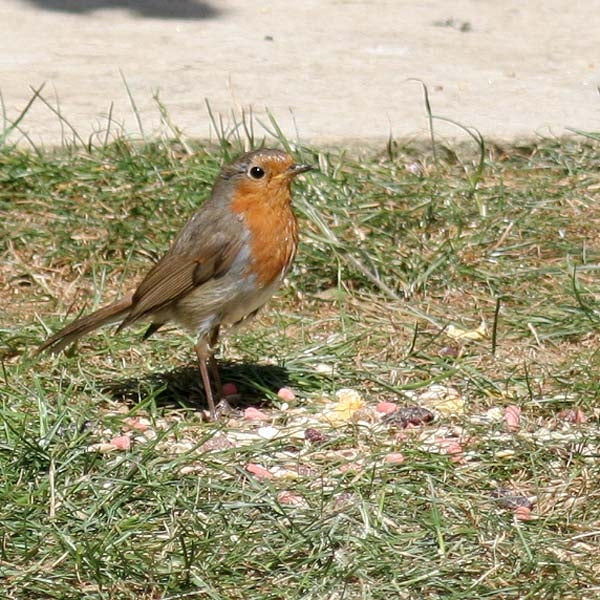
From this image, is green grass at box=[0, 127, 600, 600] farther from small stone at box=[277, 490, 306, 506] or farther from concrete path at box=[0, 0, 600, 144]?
concrete path at box=[0, 0, 600, 144]

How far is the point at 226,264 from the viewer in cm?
502

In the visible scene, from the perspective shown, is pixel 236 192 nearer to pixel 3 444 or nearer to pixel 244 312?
pixel 244 312

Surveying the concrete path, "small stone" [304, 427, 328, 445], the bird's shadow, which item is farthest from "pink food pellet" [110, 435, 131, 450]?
the concrete path

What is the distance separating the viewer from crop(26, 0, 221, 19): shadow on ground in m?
8.65

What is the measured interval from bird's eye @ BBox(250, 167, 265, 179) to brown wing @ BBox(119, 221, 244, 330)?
21cm

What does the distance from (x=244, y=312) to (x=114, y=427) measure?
664 millimetres

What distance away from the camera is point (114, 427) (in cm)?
466

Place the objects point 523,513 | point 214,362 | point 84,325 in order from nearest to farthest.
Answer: point 523,513, point 84,325, point 214,362

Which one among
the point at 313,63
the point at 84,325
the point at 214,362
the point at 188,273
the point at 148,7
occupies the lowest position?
the point at 214,362

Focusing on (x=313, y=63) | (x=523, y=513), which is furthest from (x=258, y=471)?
(x=313, y=63)

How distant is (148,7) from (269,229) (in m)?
4.09

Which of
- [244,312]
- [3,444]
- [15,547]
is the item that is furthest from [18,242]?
[15,547]

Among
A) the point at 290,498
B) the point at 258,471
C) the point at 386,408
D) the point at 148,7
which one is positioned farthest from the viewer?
the point at 148,7

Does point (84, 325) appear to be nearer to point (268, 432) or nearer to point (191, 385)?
point (191, 385)
